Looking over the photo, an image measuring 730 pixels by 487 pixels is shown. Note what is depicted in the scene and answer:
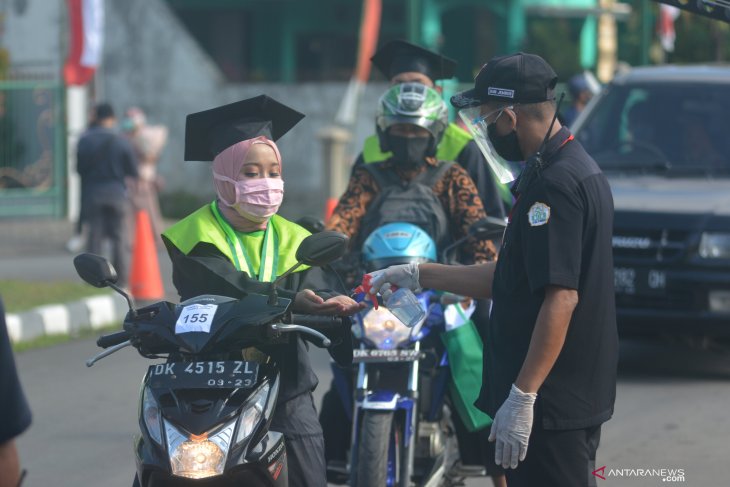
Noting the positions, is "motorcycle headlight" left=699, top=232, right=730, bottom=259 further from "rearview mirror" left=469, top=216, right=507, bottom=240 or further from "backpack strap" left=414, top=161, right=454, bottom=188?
"rearview mirror" left=469, top=216, right=507, bottom=240

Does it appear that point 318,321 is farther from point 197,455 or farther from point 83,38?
point 83,38

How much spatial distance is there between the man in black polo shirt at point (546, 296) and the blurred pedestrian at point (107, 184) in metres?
10.7

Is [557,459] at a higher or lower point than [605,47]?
lower

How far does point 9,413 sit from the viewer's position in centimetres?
330

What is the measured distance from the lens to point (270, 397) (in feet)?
14.1

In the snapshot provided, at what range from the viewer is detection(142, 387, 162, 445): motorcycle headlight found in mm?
4121

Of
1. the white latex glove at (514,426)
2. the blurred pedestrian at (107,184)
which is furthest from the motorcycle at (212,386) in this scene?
the blurred pedestrian at (107,184)

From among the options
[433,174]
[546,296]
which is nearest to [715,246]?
[433,174]

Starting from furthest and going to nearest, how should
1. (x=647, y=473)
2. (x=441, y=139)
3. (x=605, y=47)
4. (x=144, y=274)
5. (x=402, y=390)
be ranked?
(x=605, y=47), (x=144, y=274), (x=647, y=473), (x=441, y=139), (x=402, y=390)

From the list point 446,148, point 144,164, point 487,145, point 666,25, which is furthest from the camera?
point 666,25

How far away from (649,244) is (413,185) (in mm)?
3334

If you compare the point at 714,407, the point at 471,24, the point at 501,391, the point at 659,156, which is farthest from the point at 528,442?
the point at 471,24

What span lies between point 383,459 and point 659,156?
205 inches

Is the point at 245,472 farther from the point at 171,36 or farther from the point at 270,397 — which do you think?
the point at 171,36
